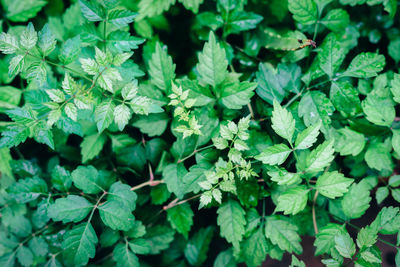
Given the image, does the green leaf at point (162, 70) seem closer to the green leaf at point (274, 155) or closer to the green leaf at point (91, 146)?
the green leaf at point (91, 146)

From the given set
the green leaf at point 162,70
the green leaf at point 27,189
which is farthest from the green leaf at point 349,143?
the green leaf at point 27,189

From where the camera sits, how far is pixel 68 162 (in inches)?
73.2

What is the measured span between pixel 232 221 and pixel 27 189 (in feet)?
3.47

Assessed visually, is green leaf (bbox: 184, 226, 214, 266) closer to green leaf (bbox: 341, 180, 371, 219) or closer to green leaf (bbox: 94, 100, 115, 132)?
green leaf (bbox: 341, 180, 371, 219)

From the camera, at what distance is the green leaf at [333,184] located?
1.21 m

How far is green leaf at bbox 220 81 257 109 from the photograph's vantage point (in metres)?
1.35

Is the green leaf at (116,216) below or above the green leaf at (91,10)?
below

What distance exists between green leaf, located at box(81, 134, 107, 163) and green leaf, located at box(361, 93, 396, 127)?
1.36m

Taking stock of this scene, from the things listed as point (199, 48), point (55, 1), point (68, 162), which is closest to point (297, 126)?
point (199, 48)

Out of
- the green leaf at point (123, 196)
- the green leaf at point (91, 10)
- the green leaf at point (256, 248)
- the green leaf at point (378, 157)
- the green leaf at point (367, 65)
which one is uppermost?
the green leaf at point (91, 10)

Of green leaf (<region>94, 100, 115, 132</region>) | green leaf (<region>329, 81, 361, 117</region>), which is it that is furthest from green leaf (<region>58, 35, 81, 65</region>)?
green leaf (<region>329, 81, 361, 117</region>)

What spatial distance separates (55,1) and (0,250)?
154 centimetres

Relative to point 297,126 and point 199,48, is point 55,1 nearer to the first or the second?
point 199,48

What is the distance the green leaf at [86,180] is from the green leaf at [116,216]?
0.41 feet
